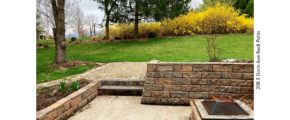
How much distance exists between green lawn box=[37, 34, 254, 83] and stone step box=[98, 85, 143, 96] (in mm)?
2238

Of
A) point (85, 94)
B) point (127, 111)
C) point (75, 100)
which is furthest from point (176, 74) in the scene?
point (75, 100)

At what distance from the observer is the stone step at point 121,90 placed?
24.0ft

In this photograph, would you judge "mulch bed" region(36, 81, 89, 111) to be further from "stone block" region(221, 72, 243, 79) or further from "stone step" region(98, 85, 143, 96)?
"stone block" region(221, 72, 243, 79)

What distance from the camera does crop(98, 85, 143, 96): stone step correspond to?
7.32 m

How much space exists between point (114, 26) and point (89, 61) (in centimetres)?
756

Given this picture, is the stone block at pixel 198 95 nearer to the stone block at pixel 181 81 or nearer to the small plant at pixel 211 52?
the stone block at pixel 181 81

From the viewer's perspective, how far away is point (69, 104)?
19.0ft

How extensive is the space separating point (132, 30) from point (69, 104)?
12612mm

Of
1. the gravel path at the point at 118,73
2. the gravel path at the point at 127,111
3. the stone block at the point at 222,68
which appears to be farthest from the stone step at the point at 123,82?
the stone block at the point at 222,68

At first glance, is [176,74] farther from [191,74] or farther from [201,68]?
[201,68]

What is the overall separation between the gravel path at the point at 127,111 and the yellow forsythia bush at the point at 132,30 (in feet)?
36.1

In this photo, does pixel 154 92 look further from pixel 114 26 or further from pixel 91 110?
pixel 114 26

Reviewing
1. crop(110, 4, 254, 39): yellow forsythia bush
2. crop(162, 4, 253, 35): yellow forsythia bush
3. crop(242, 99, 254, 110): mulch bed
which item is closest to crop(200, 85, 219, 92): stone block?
crop(242, 99, 254, 110): mulch bed
